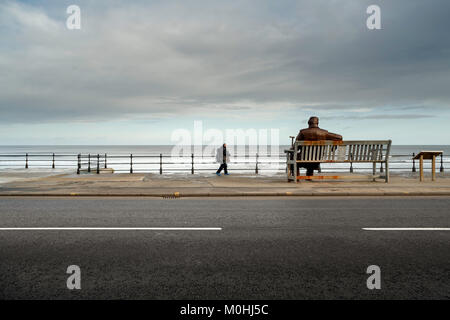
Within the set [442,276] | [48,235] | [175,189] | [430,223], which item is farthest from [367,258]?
[175,189]

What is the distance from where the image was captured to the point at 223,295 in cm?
378

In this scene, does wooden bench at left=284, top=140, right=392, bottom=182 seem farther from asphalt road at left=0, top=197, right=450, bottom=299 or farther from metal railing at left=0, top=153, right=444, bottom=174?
asphalt road at left=0, top=197, right=450, bottom=299

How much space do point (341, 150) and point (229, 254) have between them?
394 inches

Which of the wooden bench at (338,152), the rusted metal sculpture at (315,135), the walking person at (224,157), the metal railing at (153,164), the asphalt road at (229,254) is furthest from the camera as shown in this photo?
the metal railing at (153,164)

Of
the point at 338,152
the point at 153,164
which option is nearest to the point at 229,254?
the point at 338,152

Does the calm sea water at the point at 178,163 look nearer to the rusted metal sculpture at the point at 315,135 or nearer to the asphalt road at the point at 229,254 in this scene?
the rusted metal sculpture at the point at 315,135

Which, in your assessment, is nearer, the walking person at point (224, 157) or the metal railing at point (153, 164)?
the walking person at point (224, 157)

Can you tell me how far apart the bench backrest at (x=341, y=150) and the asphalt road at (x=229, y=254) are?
17.2 ft

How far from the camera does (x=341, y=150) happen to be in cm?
1398

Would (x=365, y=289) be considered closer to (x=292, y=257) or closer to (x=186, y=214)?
(x=292, y=257)

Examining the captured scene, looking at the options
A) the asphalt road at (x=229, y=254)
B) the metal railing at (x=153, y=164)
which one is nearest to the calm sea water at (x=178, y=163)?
the metal railing at (x=153, y=164)

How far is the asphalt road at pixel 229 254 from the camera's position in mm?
3930

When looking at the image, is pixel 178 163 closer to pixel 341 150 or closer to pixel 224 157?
pixel 224 157
